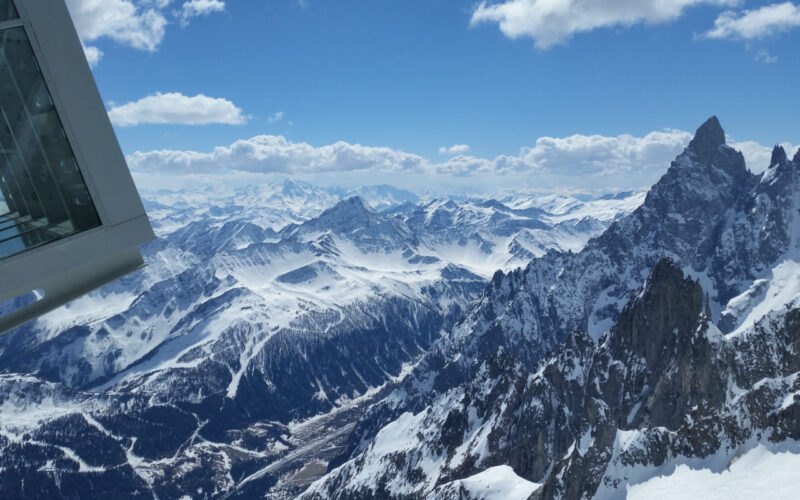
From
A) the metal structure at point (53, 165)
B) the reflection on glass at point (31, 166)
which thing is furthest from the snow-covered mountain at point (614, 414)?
the reflection on glass at point (31, 166)

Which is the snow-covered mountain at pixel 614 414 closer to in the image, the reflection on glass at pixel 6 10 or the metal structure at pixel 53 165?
the metal structure at pixel 53 165

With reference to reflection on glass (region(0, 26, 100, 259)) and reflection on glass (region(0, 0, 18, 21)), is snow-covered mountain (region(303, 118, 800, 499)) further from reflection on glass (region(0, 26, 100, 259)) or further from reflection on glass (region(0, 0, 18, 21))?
reflection on glass (region(0, 0, 18, 21))

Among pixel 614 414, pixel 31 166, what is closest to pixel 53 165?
pixel 31 166

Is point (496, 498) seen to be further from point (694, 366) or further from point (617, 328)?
point (617, 328)

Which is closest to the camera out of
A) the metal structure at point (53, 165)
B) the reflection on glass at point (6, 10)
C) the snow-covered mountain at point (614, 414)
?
the reflection on glass at point (6, 10)

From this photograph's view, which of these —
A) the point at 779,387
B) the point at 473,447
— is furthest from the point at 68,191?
the point at 473,447

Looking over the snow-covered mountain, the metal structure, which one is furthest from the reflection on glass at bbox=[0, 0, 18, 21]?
the snow-covered mountain
